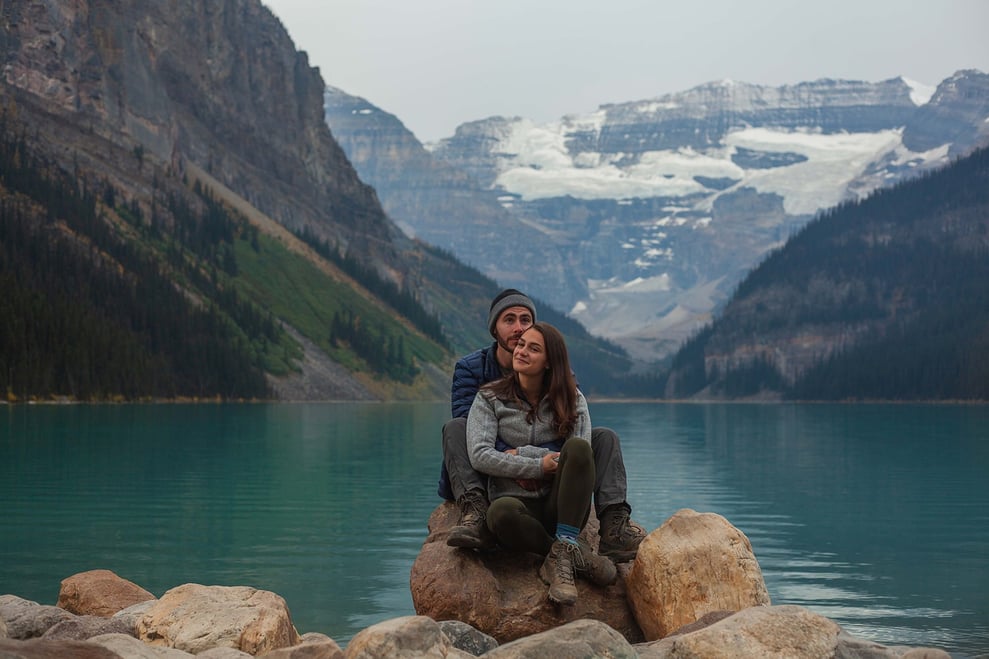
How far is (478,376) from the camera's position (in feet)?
55.5

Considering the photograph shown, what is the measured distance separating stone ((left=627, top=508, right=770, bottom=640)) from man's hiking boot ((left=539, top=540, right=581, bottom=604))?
97 centimetres

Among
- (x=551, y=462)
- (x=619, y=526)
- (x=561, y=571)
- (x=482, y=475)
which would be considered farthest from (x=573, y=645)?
(x=619, y=526)

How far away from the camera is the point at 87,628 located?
1530cm

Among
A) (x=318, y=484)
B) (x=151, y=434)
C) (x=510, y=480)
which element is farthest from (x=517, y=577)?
(x=151, y=434)

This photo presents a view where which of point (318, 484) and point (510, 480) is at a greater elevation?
point (510, 480)

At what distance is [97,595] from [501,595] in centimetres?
706

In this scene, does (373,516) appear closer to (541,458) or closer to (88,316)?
(541,458)

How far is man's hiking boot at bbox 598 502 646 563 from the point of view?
1625 centimetres

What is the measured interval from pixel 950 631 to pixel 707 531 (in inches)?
325

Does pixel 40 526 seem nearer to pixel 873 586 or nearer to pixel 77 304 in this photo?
pixel 873 586

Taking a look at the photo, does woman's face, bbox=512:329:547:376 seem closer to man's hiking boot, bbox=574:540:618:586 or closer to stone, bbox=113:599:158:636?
man's hiking boot, bbox=574:540:618:586

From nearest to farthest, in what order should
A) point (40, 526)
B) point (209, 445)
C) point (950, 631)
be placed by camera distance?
point (950, 631) → point (40, 526) → point (209, 445)

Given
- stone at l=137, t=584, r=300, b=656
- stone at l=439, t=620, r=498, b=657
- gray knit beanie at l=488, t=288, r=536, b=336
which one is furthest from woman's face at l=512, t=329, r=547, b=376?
stone at l=137, t=584, r=300, b=656

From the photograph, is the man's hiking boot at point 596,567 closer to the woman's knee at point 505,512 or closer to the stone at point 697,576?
the stone at point 697,576
